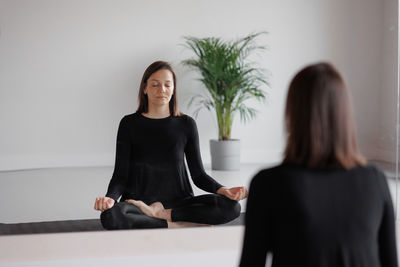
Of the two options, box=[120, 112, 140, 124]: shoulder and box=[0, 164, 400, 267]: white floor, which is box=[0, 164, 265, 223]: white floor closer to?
box=[0, 164, 400, 267]: white floor

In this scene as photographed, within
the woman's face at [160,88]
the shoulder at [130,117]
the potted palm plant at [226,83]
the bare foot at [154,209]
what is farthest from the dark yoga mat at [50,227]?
the woman's face at [160,88]

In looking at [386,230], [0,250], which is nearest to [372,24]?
[386,230]

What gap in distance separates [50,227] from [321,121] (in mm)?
2063

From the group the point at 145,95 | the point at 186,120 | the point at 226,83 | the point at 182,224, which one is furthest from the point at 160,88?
the point at 182,224

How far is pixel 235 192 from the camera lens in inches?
107

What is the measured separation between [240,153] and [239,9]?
0.82 metres

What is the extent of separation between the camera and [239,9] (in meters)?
2.75

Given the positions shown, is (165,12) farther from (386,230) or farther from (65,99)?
(386,230)

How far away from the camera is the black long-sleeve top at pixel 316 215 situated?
3.44 feet

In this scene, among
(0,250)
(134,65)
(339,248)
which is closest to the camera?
(339,248)

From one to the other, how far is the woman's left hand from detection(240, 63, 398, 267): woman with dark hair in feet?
5.23

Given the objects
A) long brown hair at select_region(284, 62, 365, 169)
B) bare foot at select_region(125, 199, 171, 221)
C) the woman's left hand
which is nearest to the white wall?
the woman's left hand

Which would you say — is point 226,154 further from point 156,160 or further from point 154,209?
point 154,209

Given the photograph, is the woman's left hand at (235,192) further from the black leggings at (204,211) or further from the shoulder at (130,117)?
the shoulder at (130,117)
